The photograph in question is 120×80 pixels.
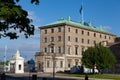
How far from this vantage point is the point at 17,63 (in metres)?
79.6

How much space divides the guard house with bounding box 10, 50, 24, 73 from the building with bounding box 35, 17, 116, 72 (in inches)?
480

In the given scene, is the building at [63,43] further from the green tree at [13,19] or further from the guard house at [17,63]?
the green tree at [13,19]

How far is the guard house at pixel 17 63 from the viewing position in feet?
261

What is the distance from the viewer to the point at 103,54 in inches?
3024

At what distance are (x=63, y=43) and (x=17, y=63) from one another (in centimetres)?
2252

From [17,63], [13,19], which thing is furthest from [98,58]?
[13,19]

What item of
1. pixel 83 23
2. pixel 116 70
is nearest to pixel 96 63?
pixel 116 70

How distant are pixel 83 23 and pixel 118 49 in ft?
63.9

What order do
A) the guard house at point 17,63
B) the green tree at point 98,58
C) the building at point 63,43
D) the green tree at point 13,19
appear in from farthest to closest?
the building at point 63,43 → the guard house at point 17,63 → the green tree at point 98,58 → the green tree at point 13,19

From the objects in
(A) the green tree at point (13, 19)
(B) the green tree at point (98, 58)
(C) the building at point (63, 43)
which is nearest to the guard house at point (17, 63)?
(C) the building at point (63, 43)

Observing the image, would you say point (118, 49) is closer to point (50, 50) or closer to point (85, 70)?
point (85, 70)

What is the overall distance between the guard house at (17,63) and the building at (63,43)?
12.2 m

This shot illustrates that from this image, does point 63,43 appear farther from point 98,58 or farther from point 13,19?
point 13,19

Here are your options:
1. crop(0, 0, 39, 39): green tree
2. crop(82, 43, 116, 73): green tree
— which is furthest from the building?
crop(0, 0, 39, 39): green tree
